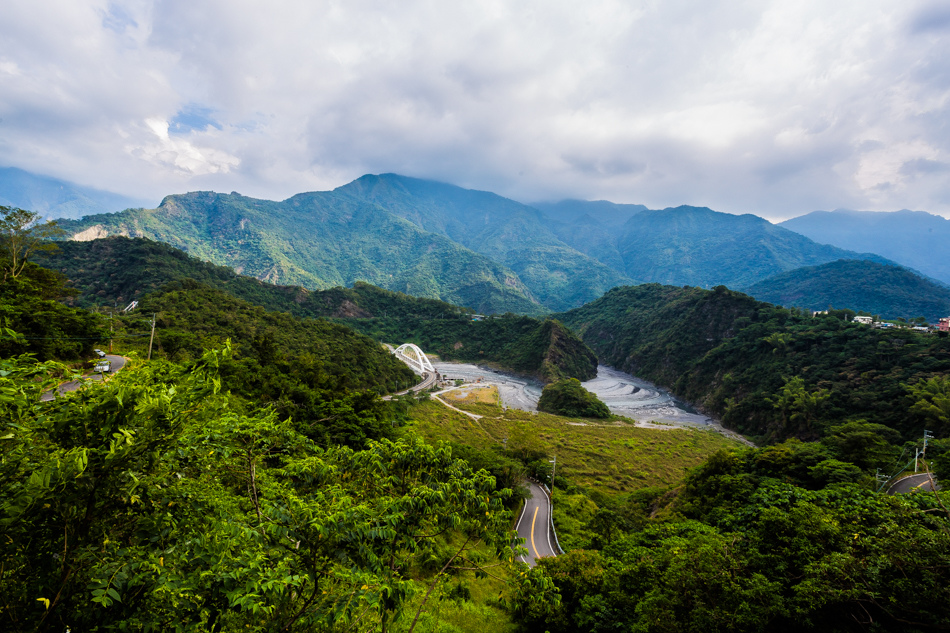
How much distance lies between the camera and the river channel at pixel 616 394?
199 feet

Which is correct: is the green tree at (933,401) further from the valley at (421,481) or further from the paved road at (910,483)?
the paved road at (910,483)

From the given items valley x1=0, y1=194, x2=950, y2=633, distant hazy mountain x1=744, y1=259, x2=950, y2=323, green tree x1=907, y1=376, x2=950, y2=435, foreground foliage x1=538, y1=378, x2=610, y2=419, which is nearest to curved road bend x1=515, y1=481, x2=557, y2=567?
valley x1=0, y1=194, x2=950, y2=633

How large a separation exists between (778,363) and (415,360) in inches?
2539

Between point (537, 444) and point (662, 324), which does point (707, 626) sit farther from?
point (662, 324)

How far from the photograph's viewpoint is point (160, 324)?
35.3 m

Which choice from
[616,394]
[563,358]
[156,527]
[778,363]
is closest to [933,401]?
[778,363]

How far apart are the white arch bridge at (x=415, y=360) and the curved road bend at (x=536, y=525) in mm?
48456

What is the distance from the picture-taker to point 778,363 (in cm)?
5859

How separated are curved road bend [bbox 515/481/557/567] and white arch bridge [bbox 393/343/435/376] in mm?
48456

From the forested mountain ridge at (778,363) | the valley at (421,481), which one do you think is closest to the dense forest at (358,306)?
the valley at (421,481)

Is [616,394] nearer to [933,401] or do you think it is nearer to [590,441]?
[590,441]

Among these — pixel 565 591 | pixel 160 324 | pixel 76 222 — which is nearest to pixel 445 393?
pixel 160 324

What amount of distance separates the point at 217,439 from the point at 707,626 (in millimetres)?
9869

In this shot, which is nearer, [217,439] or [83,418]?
[83,418]
